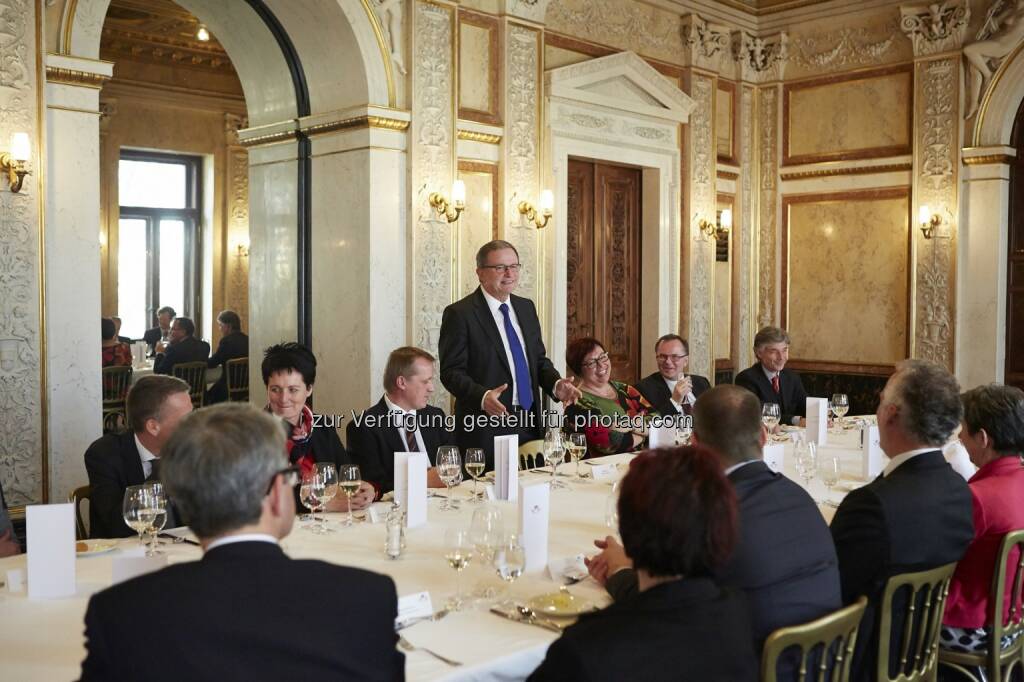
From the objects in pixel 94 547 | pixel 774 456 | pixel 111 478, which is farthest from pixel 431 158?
pixel 94 547

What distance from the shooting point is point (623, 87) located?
9.03 m

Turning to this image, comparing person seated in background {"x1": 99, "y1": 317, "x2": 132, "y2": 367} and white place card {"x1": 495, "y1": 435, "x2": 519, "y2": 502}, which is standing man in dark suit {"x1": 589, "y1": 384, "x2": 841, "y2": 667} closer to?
white place card {"x1": 495, "y1": 435, "x2": 519, "y2": 502}

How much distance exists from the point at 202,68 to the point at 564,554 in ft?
35.5

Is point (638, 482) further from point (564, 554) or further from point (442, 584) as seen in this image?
point (564, 554)

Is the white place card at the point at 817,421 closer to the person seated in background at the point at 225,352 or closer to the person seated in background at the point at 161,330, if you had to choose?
the person seated in background at the point at 225,352

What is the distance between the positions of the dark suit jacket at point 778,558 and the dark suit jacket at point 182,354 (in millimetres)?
8165

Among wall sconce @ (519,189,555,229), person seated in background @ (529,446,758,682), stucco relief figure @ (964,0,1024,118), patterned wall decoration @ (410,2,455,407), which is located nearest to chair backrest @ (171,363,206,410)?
patterned wall decoration @ (410,2,455,407)

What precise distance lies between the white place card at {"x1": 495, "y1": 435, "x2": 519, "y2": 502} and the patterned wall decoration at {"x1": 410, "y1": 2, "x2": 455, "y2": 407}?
11.1 ft

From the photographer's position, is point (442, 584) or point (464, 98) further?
point (464, 98)

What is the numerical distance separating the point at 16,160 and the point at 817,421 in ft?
14.6

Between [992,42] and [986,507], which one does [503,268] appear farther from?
[992,42]

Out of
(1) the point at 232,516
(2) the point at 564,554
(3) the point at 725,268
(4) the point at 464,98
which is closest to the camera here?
(1) the point at 232,516

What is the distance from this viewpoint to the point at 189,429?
1.77 m

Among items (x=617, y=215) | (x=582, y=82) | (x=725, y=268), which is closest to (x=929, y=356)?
(x=725, y=268)
